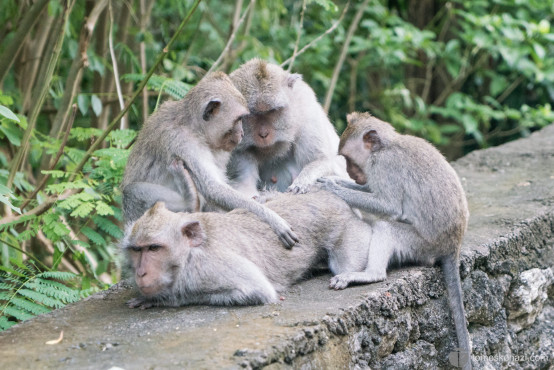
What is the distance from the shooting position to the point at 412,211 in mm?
4414

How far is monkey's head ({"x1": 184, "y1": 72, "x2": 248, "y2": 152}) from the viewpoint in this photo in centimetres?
477

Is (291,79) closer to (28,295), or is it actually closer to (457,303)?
(457,303)

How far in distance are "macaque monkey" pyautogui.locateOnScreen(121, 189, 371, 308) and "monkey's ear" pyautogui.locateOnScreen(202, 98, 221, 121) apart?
71cm

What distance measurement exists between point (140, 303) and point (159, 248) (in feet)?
1.29

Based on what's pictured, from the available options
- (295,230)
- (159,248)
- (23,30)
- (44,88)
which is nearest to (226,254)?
(159,248)

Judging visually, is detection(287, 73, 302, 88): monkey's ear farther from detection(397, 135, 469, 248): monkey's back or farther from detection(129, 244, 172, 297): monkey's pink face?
detection(129, 244, 172, 297): monkey's pink face

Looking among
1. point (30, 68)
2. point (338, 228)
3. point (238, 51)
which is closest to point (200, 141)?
point (338, 228)

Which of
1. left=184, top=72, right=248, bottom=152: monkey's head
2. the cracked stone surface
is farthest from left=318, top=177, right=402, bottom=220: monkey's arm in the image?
left=184, top=72, right=248, bottom=152: monkey's head

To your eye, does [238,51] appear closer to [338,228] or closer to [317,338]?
[338,228]

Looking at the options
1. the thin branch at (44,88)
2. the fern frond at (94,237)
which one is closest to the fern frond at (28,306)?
the fern frond at (94,237)

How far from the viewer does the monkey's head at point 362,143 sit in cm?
468

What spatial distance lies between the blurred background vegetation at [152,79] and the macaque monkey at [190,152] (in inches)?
10.3

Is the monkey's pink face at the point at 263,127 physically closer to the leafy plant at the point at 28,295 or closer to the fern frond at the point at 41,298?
the leafy plant at the point at 28,295

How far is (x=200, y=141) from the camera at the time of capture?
15.8ft
